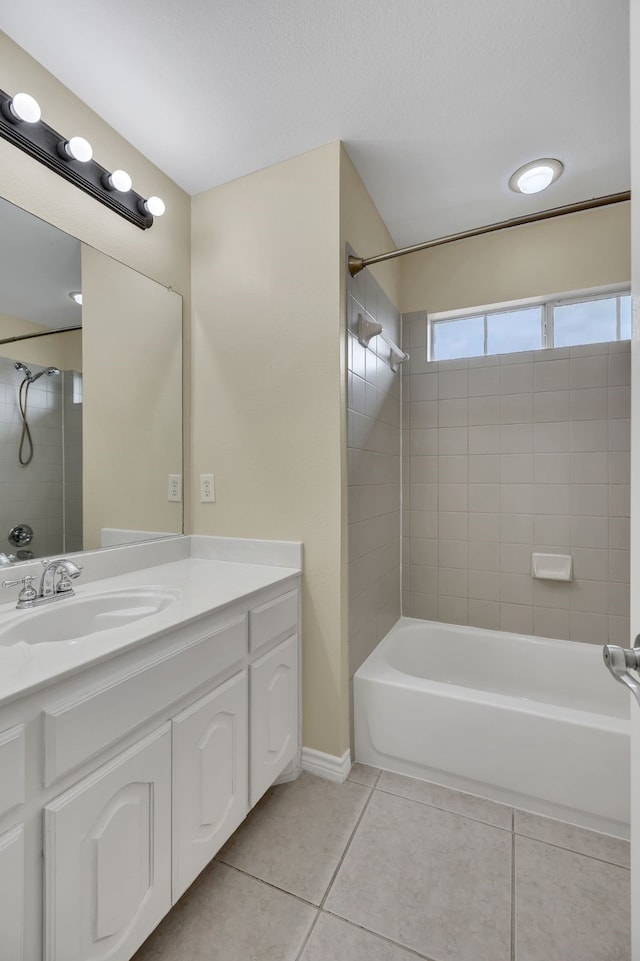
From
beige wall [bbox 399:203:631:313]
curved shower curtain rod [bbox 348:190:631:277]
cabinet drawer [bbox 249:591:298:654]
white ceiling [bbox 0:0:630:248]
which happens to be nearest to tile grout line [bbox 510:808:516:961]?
cabinet drawer [bbox 249:591:298:654]

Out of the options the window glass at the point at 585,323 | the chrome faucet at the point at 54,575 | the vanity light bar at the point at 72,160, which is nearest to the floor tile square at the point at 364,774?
the chrome faucet at the point at 54,575

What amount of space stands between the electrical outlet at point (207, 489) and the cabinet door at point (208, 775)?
79 cm

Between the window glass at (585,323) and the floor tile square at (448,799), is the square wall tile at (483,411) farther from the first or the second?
A: the floor tile square at (448,799)

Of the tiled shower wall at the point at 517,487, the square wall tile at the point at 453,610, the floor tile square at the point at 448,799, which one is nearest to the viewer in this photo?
the floor tile square at the point at 448,799

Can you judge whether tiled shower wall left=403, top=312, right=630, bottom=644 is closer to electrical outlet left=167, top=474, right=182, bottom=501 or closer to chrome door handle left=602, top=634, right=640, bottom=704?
electrical outlet left=167, top=474, right=182, bottom=501

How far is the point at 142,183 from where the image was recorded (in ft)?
5.42

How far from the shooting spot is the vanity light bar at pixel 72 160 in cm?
114

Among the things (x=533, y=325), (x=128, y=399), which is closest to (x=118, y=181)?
(x=128, y=399)

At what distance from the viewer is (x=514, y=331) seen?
225 cm

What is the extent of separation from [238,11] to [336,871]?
8.14ft

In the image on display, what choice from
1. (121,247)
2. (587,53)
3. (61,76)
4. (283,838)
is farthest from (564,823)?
(61,76)

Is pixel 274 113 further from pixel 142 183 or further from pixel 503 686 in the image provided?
pixel 503 686

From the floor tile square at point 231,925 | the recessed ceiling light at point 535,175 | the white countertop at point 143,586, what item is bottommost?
the floor tile square at point 231,925

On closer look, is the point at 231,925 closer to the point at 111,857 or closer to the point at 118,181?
the point at 111,857
